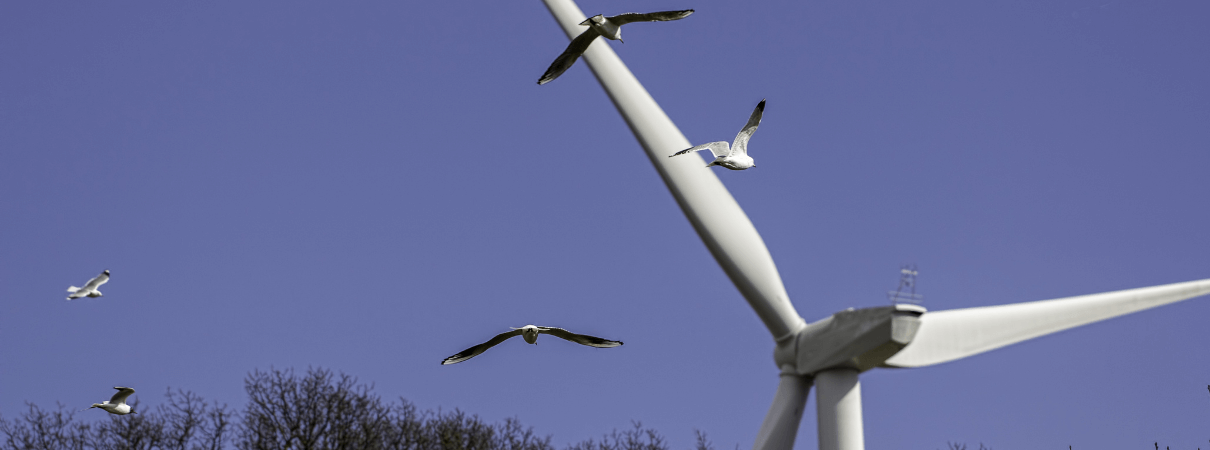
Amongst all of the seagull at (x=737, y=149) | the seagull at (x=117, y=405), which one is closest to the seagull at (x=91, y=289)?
the seagull at (x=117, y=405)

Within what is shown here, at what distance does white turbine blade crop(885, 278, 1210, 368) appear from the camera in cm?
1691

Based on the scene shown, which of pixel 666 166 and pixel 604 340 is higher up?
pixel 666 166

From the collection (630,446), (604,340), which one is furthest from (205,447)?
(604,340)

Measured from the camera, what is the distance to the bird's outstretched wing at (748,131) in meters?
16.8

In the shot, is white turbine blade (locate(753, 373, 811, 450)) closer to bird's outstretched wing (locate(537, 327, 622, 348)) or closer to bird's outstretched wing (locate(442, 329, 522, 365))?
bird's outstretched wing (locate(537, 327, 622, 348))

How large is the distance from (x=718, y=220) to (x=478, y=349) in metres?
4.04

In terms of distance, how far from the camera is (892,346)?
16.0 meters

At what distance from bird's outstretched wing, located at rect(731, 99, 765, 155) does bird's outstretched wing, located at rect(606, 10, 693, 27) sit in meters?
2.60

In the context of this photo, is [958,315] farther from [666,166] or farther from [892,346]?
[666,166]

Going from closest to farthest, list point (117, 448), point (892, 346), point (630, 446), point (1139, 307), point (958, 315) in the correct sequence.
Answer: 1. point (892, 346)
2. point (958, 315)
3. point (1139, 307)
4. point (117, 448)
5. point (630, 446)

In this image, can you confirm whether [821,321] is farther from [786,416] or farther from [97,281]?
[97,281]

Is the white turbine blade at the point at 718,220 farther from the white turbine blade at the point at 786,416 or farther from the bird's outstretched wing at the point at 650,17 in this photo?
the bird's outstretched wing at the point at 650,17

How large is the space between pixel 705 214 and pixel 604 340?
7.90 feet

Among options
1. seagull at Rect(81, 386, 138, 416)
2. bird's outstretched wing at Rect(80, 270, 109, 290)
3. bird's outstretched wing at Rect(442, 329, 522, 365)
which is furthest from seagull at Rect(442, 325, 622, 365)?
bird's outstretched wing at Rect(80, 270, 109, 290)
